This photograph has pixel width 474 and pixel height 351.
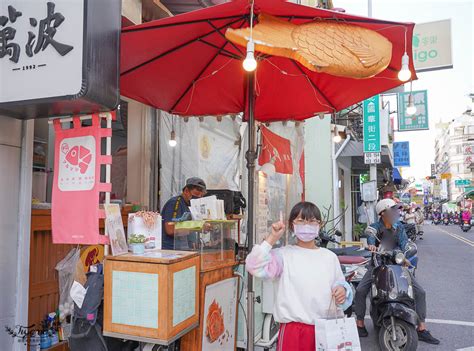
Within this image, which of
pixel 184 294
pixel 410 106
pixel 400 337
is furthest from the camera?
pixel 400 337

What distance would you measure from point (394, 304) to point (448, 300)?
4.17 m

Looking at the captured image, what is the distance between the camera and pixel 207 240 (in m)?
3.43

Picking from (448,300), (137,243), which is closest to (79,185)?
(137,243)

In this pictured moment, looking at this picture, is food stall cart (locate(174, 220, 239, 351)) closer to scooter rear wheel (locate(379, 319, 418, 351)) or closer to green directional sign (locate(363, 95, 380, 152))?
scooter rear wheel (locate(379, 319, 418, 351))

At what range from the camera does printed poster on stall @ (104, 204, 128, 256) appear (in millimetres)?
2881

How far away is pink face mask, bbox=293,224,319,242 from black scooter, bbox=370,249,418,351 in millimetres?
2584

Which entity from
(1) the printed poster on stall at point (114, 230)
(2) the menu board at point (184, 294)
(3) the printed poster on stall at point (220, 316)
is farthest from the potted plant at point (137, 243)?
(3) the printed poster on stall at point (220, 316)

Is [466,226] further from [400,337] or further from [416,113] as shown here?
[400,337]

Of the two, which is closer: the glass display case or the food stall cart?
the food stall cart

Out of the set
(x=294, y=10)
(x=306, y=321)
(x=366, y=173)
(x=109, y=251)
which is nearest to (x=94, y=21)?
(x=294, y=10)

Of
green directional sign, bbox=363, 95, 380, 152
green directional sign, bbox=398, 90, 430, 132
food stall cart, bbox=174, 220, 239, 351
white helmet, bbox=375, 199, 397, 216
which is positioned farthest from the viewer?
green directional sign, bbox=398, 90, 430, 132

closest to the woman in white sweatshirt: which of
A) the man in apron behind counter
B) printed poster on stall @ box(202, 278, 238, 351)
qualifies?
printed poster on stall @ box(202, 278, 238, 351)

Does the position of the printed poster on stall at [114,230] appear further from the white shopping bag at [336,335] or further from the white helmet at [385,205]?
the white helmet at [385,205]

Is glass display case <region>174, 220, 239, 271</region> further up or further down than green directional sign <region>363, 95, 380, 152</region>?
further down
